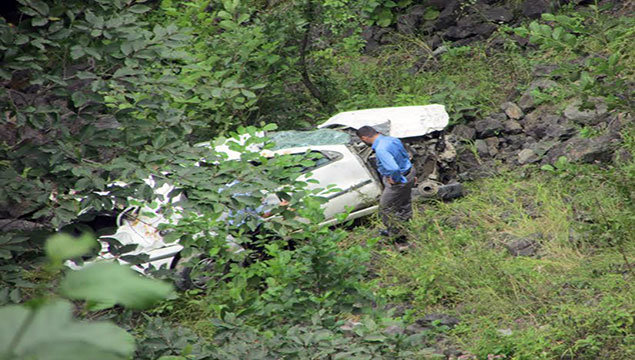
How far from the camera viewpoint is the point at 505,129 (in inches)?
431

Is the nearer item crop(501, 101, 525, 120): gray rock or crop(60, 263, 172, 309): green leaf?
crop(60, 263, 172, 309): green leaf

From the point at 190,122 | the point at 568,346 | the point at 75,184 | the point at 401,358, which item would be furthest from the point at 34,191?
the point at 568,346

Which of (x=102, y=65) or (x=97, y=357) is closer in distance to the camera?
(x=97, y=357)

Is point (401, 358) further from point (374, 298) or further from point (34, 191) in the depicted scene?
point (34, 191)

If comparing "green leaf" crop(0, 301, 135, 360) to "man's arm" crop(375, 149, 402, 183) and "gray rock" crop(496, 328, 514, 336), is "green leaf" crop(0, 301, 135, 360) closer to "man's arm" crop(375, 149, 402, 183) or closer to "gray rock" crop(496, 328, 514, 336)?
"gray rock" crop(496, 328, 514, 336)

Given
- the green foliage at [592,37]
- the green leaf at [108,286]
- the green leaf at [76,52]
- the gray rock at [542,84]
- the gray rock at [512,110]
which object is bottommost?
the gray rock at [512,110]

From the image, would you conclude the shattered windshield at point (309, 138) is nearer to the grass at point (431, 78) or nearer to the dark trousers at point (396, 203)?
the dark trousers at point (396, 203)

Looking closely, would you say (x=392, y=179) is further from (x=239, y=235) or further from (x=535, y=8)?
(x=535, y=8)

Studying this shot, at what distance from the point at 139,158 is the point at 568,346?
3.41 m

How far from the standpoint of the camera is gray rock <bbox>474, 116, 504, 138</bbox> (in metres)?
10.9

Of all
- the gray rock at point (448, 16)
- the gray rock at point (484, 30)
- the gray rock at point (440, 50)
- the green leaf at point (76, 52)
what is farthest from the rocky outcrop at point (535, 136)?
the green leaf at point (76, 52)

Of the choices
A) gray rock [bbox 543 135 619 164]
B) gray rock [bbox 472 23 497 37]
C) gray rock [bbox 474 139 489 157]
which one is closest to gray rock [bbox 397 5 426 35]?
gray rock [bbox 472 23 497 37]

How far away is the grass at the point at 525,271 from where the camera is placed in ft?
19.3

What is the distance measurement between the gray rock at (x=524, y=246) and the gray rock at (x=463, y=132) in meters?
3.08
